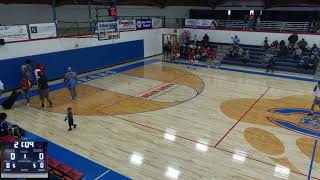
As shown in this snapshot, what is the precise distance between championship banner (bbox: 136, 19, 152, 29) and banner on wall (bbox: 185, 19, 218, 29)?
12.7 feet

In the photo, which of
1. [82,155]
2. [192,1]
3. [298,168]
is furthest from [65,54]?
[192,1]

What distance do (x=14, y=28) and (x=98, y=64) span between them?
5.87 meters

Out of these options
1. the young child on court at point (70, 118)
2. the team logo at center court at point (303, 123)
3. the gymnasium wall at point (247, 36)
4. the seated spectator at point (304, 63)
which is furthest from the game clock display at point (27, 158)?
the gymnasium wall at point (247, 36)

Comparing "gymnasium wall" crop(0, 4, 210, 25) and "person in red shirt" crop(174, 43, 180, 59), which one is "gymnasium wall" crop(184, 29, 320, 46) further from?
"gymnasium wall" crop(0, 4, 210, 25)

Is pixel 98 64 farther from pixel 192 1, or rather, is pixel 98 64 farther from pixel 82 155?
pixel 192 1

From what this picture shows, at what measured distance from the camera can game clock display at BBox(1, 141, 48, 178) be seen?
15.9 ft

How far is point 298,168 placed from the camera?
6.78 metres

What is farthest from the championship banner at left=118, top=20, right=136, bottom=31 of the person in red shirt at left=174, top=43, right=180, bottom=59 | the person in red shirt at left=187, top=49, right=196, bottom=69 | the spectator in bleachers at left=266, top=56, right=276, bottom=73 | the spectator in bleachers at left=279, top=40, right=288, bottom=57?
the spectator in bleachers at left=279, top=40, right=288, bottom=57

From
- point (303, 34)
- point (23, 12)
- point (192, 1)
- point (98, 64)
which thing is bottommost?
point (98, 64)

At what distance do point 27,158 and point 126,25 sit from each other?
1545 cm

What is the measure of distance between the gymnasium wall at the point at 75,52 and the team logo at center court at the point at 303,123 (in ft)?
37.8

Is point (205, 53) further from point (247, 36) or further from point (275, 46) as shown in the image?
point (275, 46)

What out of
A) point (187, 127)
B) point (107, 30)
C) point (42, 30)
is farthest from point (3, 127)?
point (107, 30)

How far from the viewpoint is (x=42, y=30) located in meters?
14.1
